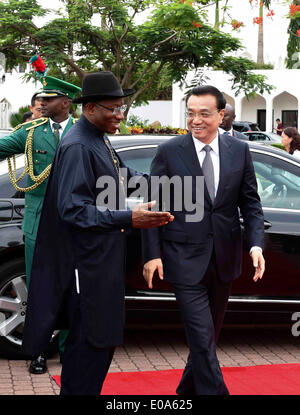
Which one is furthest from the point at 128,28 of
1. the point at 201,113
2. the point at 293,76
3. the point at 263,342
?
the point at 293,76

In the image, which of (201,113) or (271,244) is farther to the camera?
(271,244)

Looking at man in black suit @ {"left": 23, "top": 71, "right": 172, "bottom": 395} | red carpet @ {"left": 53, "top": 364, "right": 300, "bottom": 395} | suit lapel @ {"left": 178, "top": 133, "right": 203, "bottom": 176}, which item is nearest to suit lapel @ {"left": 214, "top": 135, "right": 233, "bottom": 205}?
suit lapel @ {"left": 178, "top": 133, "right": 203, "bottom": 176}

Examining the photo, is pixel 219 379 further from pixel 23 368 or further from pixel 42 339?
pixel 23 368

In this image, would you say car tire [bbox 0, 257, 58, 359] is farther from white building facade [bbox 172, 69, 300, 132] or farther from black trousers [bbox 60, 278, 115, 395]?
white building facade [bbox 172, 69, 300, 132]

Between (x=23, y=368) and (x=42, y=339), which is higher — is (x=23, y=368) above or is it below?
below

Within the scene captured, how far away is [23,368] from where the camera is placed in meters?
5.45

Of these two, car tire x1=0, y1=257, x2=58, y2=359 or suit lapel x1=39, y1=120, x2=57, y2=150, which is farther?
car tire x1=0, y1=257, x2=58, y2=359

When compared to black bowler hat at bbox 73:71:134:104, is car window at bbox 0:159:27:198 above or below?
below

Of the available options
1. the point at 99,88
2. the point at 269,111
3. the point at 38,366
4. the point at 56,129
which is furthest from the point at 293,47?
the point at 99,88

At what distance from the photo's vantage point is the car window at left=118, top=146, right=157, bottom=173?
5.61 m

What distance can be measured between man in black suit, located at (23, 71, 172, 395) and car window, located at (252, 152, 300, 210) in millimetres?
2134

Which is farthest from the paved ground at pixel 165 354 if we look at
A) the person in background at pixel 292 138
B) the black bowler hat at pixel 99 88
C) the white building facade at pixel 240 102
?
the white building facade at pixel 240 102

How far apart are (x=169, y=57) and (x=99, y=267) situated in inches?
587

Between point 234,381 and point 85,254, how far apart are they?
203cm
